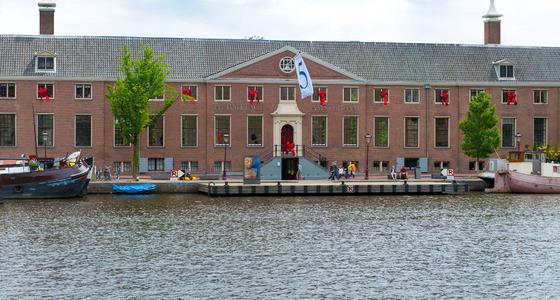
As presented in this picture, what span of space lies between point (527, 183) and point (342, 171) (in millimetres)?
16844

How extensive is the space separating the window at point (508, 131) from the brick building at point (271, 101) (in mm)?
99

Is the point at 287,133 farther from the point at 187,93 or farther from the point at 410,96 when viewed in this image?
the point at 410,96

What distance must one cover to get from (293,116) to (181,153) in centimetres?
1113

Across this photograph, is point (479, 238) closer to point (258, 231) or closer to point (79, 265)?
point (258, 231)

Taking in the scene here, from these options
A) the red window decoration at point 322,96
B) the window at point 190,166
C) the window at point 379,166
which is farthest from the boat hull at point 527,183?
the window at point 190,166

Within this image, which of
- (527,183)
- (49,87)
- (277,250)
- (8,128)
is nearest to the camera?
(277,250)

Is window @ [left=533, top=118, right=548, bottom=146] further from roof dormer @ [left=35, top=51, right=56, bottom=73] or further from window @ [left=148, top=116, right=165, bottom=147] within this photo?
roof dormer @ [left=35, top=51, right=56, bottom=73]

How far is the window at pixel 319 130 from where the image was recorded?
99.2 meters

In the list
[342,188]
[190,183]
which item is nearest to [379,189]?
[342,188]

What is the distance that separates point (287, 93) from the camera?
3893 inches

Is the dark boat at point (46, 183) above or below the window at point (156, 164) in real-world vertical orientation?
below

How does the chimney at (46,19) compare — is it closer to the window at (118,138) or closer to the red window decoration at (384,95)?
the window at (118,138)

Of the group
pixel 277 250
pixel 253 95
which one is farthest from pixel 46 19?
pixel 277 250

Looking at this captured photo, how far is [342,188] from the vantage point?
83.8m
